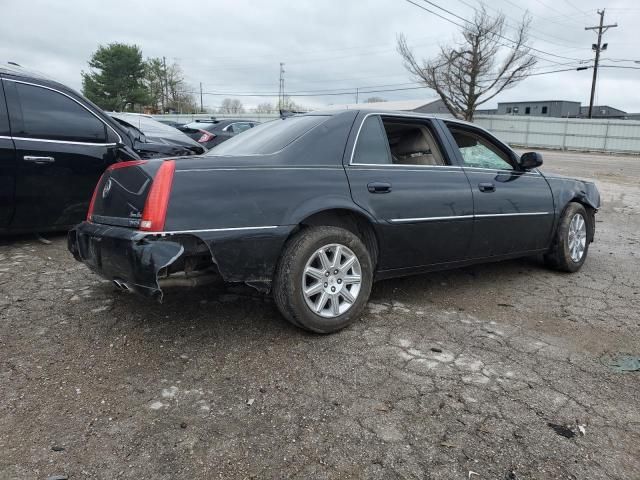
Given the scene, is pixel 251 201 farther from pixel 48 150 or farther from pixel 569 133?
pixel 569 133

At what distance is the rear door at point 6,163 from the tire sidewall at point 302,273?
3.20m

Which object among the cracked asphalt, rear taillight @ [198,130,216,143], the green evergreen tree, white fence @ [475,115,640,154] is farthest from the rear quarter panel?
the green evergreen tree

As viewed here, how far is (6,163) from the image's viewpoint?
15.1 ft

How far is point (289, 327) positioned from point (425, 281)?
1.65 m

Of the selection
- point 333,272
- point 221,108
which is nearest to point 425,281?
point 333,272

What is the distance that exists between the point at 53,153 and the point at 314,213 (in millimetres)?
3143

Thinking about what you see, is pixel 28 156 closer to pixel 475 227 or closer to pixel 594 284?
pixel 475 227

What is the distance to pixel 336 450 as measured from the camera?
2.20 m

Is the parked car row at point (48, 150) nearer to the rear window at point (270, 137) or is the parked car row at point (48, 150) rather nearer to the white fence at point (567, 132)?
the rear window at point (270, 137)

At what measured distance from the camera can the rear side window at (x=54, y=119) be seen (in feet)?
15.7

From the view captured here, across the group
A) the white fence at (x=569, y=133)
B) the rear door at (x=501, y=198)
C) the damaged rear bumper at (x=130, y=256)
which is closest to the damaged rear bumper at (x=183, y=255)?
the damaged rear bumper at (x=130, y=256)

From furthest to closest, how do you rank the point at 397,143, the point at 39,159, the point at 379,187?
1. the point at 39,159
2. the point at 397,143
3. the point at 379,187

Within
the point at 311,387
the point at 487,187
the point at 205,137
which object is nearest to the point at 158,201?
the point at 311,387

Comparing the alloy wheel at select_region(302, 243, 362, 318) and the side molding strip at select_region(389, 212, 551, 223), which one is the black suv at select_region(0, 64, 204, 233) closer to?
the alloy wheel at select_region(302, 243, 362, 318)
